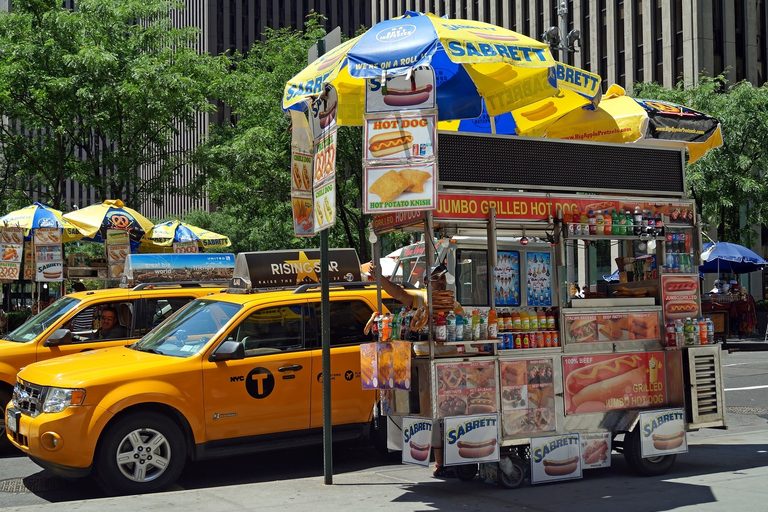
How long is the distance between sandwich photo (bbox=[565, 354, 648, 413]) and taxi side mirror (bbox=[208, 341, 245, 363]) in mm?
3132

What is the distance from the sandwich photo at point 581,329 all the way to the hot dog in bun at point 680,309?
0.90 m

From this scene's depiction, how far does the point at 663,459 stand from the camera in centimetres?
769

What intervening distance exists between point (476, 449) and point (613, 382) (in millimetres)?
1663

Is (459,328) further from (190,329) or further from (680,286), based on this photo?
(190,329)

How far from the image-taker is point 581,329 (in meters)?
7.51

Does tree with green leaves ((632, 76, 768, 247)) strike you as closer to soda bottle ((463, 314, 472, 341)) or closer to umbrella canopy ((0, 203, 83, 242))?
umbrella canopy ((0, 203, 83, 242))

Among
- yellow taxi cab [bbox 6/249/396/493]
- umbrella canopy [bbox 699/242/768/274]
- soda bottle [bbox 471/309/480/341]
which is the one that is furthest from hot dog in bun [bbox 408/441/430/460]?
umbrella canopy [bbox 699/242/768/274]

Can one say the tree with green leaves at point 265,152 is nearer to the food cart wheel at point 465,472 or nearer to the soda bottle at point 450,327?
the food cart wheel at point 465,472

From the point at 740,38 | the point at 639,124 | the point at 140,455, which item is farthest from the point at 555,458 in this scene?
the point at 740,38

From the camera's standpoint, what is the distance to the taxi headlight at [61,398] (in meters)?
7.19

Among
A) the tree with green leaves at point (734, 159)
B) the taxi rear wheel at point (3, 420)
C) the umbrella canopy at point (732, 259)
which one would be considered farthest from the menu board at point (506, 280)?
the tree with green leaves at point (734, 159)

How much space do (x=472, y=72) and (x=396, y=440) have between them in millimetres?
3476

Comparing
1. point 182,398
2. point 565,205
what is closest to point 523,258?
point 565,205

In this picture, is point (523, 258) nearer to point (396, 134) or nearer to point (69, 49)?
point (396, 134)
